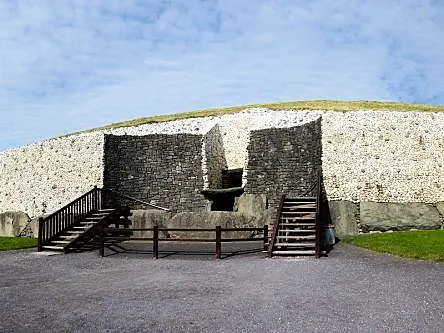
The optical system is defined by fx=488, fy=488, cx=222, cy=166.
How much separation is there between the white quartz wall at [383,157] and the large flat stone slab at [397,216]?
0.49m

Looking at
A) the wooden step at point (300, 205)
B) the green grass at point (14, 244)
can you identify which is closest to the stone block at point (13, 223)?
the green grass at point (14, 244)

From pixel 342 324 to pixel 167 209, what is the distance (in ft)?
53.5

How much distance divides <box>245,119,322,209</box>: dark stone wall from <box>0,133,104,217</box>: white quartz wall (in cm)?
746

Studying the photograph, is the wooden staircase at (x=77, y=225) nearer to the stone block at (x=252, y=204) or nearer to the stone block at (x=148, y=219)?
the stone block at (x=148, y=219)

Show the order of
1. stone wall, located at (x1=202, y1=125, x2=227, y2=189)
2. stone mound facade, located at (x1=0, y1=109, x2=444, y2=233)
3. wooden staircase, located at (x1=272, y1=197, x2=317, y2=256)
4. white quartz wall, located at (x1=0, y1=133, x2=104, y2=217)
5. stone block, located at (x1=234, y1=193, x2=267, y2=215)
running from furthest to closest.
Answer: white quartz wall, located at (x1=0, y1=133, x2=104, y2=217)
stone wall, located at (x1=202, y1=125, x2=227, y2=189)
stone mound facade, located at (x1=0, y1=109, x2=444, y2=233)
stone block, located at (x1=234, y1=193, x2=267, y2=215)
wooden staircase, located at (x1=272, y1=197, x2=317, y2=256)

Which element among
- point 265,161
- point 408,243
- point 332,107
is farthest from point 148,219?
point 332,107

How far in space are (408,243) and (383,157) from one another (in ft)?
21.8

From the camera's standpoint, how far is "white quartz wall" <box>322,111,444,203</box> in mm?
20859

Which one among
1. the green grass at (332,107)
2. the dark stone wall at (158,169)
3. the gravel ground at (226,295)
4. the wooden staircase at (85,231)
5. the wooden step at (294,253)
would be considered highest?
the green grass at (332,107)

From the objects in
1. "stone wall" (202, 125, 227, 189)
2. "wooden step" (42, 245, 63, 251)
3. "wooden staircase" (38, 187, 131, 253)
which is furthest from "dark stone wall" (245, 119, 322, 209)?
"wooden step" (42, 245, 63, 251)

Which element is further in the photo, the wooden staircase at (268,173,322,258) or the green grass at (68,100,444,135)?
the green grass at (68,100,444,135)

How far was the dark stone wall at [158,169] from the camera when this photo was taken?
74.4 ft

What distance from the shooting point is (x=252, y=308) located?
24.7 feet

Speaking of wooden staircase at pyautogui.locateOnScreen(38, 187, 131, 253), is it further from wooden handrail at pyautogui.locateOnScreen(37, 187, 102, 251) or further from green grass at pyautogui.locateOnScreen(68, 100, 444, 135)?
green grass at pyautogui.locateOnScreen(68, 100, 444, 135)
